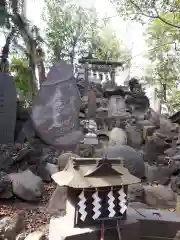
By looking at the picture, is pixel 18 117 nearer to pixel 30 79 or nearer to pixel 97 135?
pixel 97 135

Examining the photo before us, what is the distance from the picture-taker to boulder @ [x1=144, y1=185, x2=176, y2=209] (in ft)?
22.1

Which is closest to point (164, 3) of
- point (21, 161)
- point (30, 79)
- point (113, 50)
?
point (21, 161)

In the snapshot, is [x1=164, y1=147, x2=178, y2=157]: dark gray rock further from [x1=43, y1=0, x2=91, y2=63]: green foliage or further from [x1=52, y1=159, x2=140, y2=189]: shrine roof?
[x1=43, y1=0, x2=91, y2=63]: green foliage

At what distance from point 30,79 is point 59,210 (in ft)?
46.1

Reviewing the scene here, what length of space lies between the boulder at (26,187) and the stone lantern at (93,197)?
3.31m

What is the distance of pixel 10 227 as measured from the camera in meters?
4.61

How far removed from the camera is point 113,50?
30.7 m

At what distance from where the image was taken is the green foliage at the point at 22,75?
61.8 feet

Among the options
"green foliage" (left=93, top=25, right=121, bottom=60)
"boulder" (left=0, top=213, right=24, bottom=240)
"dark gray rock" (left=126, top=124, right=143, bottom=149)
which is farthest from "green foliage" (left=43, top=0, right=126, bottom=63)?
"boulder" (left=0, top=213, right=24, bottom=240)

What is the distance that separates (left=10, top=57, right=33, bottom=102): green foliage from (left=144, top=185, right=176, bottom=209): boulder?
42.9 ft

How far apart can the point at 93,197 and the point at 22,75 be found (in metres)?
16.8

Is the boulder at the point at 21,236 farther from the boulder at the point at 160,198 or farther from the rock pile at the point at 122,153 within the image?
the boulder at the point at 160,198

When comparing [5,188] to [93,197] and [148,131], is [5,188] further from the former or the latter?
[148,131]

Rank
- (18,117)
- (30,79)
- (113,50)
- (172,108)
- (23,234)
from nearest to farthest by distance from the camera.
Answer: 1. (23,234)
2. (18,117)
3. (30,79)
4. (172,108)
5. (113,50)
